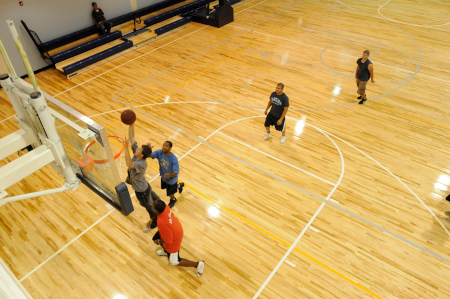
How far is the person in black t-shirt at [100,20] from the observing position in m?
11.3

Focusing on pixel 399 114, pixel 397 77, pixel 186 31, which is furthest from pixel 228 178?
pixel 186 31

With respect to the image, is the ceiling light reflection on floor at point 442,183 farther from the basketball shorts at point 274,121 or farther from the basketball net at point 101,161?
the basketball net at point 101,161

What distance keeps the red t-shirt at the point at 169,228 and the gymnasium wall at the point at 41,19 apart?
29.4 feet

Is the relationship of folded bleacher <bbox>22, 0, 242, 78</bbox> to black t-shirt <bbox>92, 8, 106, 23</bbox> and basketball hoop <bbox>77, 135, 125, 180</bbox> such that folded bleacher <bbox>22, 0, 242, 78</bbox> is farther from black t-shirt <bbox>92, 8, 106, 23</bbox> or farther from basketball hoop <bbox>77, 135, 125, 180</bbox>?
basketball hoop <bbox>77, 135, 125, 180</bbox>

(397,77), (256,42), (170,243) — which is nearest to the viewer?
(170,243)

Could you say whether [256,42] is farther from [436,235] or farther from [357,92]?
[436,235]

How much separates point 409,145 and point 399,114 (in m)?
1.34

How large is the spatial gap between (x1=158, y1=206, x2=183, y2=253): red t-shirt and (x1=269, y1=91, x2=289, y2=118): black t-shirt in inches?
143

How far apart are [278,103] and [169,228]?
3.81 meters

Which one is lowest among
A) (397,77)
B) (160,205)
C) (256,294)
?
(256,294)

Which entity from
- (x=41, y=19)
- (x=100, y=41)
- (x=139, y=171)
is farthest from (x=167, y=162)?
(x=41, y=19)

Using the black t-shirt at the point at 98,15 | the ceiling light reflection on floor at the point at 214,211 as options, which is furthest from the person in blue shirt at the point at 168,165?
the black t-shirt at the point at 98,15

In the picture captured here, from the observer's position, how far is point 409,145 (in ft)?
23.8

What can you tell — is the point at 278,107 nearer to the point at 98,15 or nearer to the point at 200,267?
the point at 200,267
